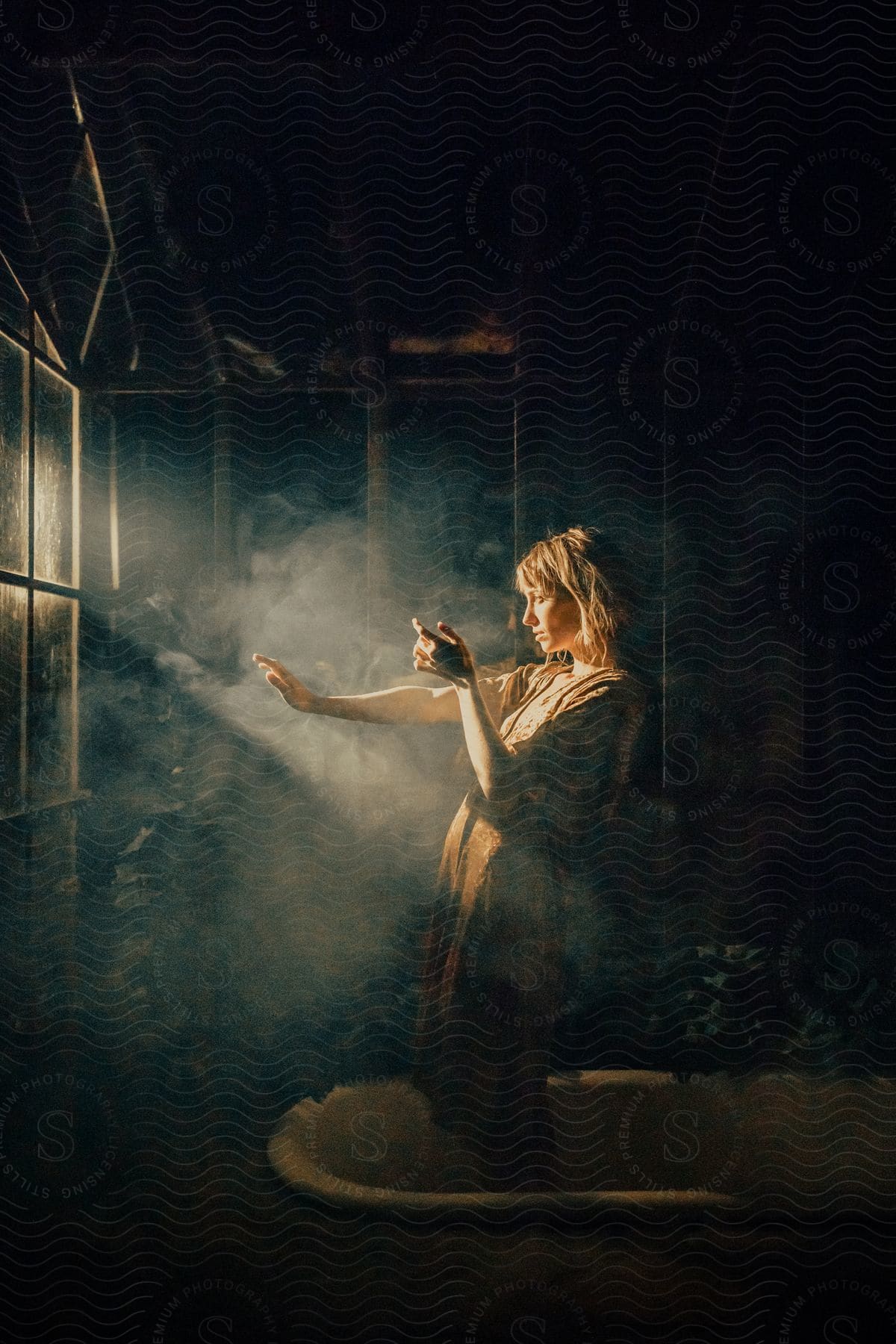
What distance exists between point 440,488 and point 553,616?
0.28 metres

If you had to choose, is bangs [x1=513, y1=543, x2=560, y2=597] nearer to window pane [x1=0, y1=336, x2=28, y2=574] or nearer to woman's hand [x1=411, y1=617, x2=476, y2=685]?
woman's hand [x1=411, y1=617, x2=476, y2=685]

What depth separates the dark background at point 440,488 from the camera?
4.58 feet

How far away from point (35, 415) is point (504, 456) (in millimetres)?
779

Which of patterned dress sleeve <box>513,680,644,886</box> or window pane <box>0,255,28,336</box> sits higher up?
window pane <box>0,255,28,336</box>

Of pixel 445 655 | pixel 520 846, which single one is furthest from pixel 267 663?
pixel 520 846

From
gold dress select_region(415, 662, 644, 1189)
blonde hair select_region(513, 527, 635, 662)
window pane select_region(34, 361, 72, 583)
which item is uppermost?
window pane select_region(34, 361, 72, 583)

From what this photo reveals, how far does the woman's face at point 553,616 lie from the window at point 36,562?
0.74 metres

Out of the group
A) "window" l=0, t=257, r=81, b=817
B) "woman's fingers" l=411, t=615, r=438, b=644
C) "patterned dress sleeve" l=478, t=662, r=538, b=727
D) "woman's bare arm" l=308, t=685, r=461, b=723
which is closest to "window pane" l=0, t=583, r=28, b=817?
"window" l=0, t=257, r=81, b=817

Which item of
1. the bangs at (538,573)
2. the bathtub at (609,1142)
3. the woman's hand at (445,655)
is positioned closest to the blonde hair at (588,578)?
the bangs at (538,573)

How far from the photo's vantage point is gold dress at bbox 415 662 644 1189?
1.41m

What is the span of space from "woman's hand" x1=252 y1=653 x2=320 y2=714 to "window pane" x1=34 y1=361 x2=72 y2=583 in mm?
354

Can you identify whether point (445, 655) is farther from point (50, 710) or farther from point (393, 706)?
point (50, 710)

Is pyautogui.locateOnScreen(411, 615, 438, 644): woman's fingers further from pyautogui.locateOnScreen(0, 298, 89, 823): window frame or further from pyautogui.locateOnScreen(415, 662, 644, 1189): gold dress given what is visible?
pyautogui.locateOnScreen(0, 298, 89, 823): window frame

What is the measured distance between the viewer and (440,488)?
140cm
